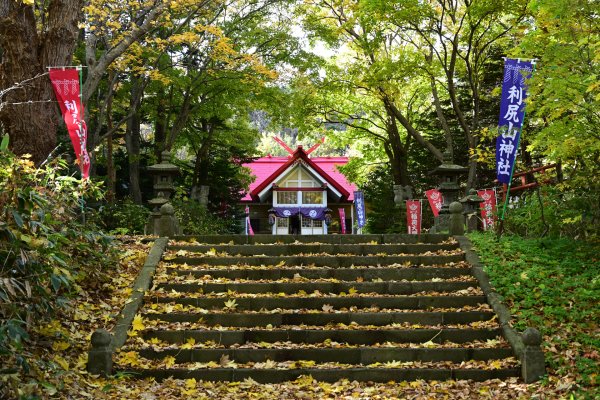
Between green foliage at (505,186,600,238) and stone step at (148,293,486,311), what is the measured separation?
8.45ft

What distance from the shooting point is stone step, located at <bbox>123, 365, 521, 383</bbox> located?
7.01m

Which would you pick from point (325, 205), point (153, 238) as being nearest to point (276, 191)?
point (325, 205)

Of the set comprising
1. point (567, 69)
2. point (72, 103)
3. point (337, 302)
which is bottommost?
point (337, 302)

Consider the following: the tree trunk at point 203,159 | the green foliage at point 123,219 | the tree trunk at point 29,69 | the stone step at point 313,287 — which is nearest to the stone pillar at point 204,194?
the tree trunk at point 203,159

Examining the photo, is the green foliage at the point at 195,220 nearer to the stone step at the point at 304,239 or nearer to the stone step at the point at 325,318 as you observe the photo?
the stone step at the point at 304,239

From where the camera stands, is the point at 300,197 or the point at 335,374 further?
the point at 300,197

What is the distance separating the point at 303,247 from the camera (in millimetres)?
10727

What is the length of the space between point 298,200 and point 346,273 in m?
22.8

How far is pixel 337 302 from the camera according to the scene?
28.9 feet

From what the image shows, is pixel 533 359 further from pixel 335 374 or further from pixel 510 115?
pixel 510 115

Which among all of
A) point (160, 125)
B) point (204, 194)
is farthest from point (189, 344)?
point (204, 194)

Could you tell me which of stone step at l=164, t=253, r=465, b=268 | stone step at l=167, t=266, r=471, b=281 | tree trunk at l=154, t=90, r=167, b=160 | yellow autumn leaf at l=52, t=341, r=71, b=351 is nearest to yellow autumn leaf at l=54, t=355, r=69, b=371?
yellow autumn leaf at l=52, t=341, r=71, b=351

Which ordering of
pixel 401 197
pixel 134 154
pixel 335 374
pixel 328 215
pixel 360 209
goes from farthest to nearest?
pixel 328 215, pixel 401 197, pixel 360 209, pixel 134 154, pixel 335 374

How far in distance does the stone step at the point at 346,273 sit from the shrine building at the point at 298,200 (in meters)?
21.5
